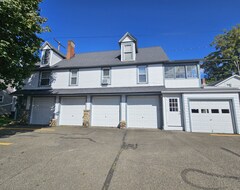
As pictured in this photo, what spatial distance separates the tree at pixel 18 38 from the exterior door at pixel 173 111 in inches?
435

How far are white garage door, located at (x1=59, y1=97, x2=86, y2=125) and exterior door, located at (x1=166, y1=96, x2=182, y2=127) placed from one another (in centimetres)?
808

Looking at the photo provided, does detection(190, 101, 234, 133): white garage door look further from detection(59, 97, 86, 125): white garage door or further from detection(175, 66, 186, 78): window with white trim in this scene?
detection(59, 97, 86, 125): white garage door

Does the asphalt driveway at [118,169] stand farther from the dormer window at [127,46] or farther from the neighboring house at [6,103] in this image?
the neighboring house at [6,103]

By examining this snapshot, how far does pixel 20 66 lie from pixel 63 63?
626 cm

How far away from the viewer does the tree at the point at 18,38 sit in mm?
6522

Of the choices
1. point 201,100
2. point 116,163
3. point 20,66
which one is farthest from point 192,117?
point 20,66

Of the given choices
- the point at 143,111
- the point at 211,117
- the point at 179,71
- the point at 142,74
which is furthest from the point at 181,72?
the point at 143,111

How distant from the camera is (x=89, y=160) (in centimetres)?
421

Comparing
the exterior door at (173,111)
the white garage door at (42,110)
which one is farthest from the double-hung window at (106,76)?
the exterior door at (173,111)

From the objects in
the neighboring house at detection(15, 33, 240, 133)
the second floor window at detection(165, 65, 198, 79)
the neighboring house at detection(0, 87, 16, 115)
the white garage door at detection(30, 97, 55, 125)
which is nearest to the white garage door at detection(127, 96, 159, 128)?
the neighboring house at detection(15, 33, 240, 133)

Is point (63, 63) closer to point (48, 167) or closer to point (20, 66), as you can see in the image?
point (20, 66)

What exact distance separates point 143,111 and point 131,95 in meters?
1.86

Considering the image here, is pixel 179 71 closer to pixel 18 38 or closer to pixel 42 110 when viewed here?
pixel 18 38

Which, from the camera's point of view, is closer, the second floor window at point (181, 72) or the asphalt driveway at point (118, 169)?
the asphalt driveway at point (118, 169)
